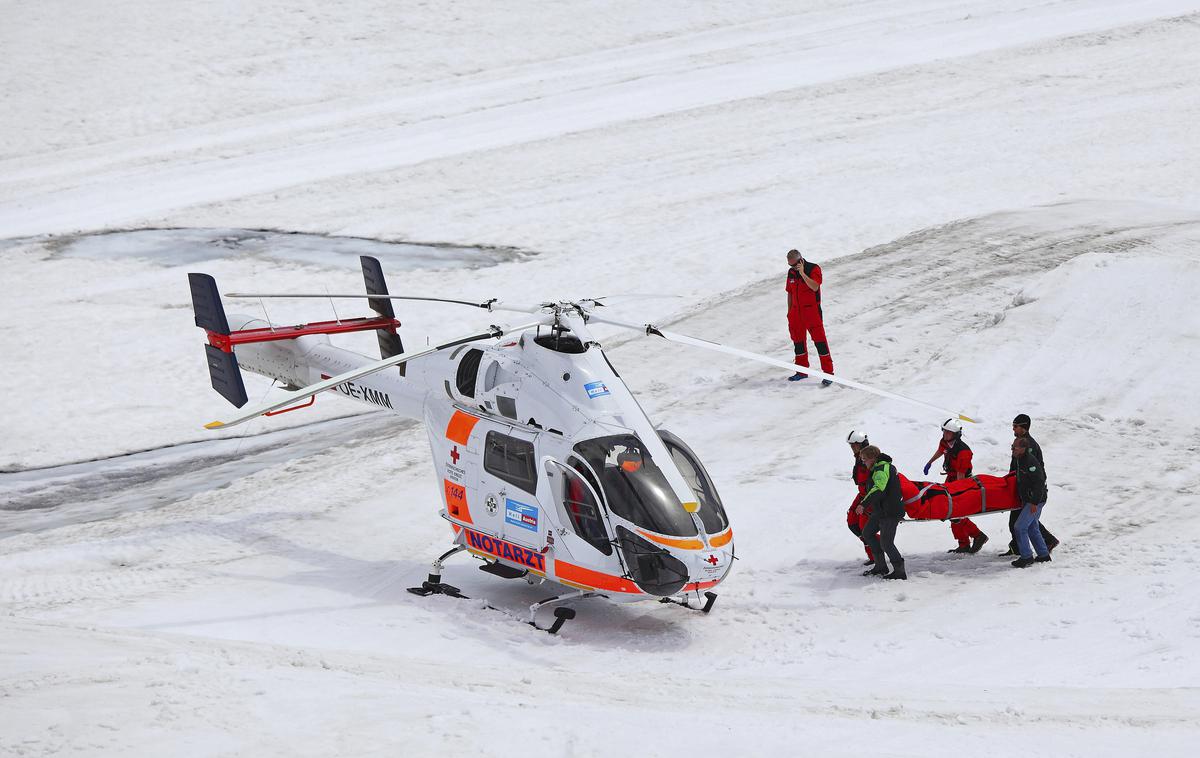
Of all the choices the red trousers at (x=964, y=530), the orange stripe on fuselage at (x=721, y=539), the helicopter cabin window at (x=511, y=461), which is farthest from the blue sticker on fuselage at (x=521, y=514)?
the red trousers at (x=964, y=530)

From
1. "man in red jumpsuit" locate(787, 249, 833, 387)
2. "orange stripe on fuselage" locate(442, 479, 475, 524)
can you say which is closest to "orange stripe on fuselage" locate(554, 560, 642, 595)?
"orange stripe on fuselage" locate(442, 479, 475, 524)

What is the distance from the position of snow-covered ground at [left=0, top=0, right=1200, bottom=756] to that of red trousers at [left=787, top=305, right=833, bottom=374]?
2.02 ft

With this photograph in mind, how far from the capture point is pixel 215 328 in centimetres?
1332

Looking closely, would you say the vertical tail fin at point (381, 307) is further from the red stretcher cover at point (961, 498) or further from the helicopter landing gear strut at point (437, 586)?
the red stretcher cover at point (961, 498)

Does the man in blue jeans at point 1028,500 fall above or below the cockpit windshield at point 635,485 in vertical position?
below

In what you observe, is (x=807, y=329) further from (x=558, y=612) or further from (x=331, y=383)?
(x=331, y=383)

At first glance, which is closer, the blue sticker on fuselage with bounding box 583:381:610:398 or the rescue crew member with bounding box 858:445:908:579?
the blue sticker on fuselage with bounding box 583:381:610:398

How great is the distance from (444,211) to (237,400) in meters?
12.6

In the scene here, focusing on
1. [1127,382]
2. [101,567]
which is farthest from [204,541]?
[1127,382]

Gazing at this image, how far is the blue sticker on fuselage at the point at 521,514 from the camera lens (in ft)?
35.2

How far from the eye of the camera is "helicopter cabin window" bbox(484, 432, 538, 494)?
1078 cm

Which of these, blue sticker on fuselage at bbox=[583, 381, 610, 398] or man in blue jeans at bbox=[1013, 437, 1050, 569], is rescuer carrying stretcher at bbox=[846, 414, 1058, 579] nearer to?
man in blue jeans at bbox=[1013, 437, 1050, 569]

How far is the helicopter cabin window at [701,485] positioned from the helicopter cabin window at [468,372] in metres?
1.94

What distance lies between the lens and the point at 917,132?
2770cm
